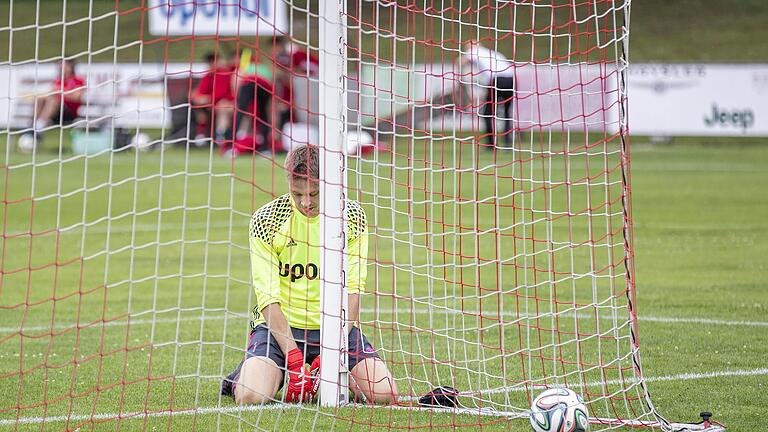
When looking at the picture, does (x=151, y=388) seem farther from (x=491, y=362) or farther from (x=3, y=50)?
(x=3, y=50)

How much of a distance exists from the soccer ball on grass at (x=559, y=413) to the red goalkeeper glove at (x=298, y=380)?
1320 mm

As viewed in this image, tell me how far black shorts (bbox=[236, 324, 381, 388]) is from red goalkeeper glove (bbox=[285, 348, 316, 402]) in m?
0.05

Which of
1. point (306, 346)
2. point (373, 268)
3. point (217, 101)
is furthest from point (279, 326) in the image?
point (217, 101)

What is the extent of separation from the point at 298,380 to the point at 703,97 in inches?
809

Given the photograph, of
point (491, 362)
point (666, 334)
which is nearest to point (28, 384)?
point (491, 362)

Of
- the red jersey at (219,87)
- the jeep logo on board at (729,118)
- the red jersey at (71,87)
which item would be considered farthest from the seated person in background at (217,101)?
the jeep logo on board at (729,118)

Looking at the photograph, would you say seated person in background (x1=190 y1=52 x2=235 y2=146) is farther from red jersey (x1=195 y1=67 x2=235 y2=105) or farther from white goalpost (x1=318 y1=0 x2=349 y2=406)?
white goalpost (x1=318 y1=0 x2=349 y2=406)

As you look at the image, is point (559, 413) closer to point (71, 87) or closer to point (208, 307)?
point (208, 307)

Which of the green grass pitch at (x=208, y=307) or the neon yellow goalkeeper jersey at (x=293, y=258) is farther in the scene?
the neon yellow goalkeeper jersey at (x=293, y=258)

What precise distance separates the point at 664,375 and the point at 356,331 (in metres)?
1.90

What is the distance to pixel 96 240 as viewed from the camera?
14.3 meters

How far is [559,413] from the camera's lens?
5.54 metres

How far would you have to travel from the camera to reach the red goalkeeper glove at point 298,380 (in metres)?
6.39

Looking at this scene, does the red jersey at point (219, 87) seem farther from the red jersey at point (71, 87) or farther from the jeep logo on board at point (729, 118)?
the jeep logo on board at point (729, 118)
